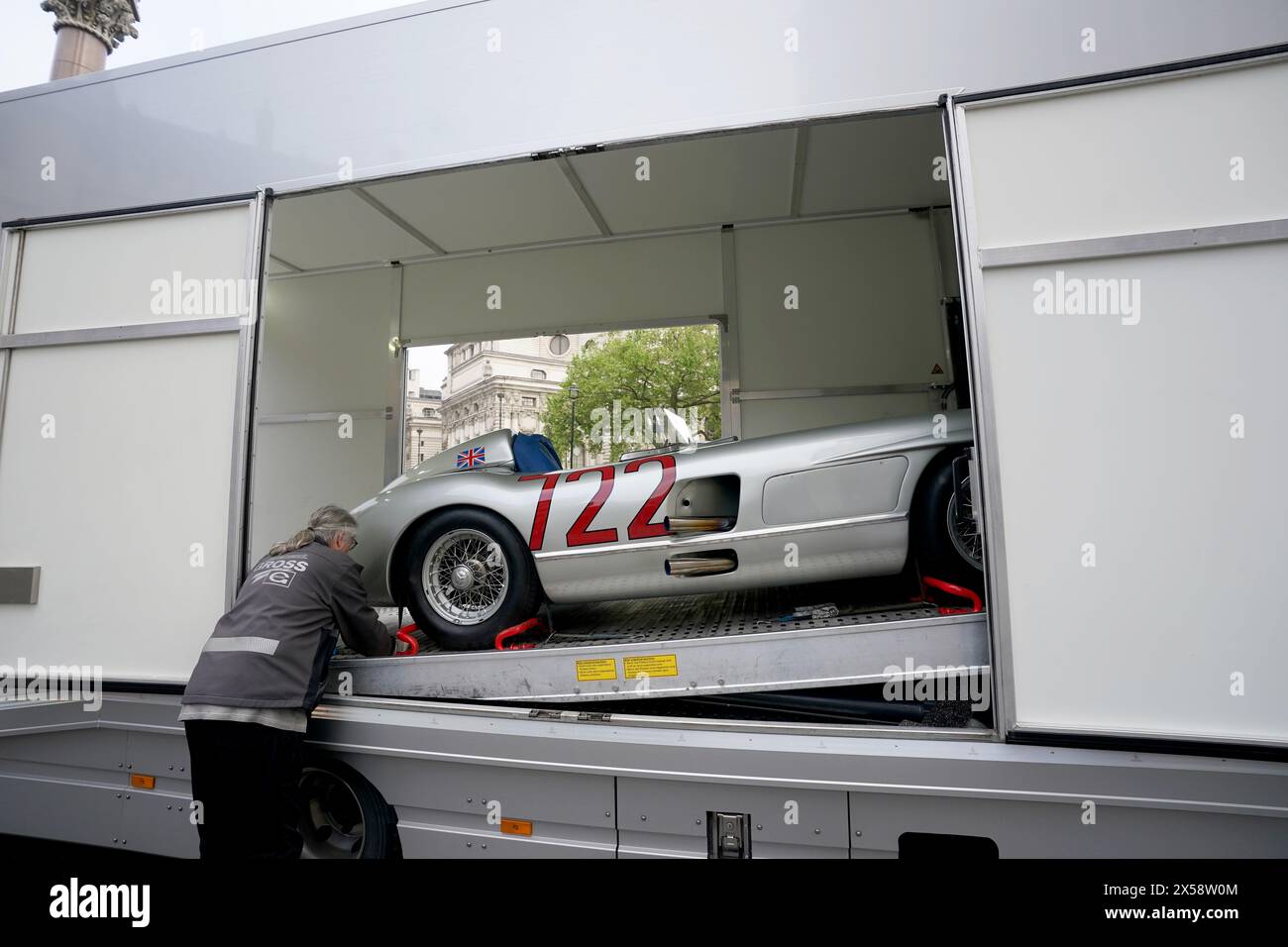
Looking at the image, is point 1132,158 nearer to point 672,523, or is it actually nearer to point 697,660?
point 672,523

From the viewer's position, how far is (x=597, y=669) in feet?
7.82

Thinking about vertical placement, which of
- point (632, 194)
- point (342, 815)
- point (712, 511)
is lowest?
point (342, 815)

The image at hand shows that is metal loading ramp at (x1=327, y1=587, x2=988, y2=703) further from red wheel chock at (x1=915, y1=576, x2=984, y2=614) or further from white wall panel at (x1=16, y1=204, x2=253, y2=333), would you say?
white wall panel at (x1=16, y1=204, x2=253, y2=333)

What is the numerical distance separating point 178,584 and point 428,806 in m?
1.28

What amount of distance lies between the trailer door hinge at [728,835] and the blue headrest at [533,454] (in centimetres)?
178

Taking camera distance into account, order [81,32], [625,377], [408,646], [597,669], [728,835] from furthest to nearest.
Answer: [625,377] → [81,32] → [408,646] → [597,669] → [728,835]

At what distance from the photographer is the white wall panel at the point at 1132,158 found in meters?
1.80

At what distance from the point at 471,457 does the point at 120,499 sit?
4.44 feet

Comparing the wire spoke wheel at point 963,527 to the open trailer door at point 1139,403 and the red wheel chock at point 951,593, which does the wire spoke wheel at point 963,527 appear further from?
the open trailer door at point 1139,403

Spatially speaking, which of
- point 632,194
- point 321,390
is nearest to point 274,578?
point 632,194

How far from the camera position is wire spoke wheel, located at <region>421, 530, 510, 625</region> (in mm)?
2844
